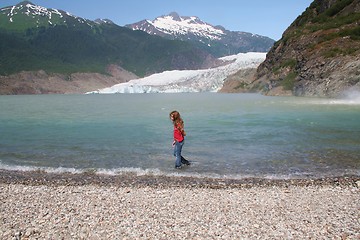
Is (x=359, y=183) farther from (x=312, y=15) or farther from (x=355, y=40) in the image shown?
(x=312, y=15)

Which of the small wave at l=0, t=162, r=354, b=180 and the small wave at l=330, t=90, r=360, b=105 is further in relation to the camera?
the small wave at l=330, t=90, r=360, b=105

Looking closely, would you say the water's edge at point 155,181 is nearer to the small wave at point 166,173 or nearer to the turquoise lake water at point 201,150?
the small wave at point 166,173

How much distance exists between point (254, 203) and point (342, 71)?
2423 inches

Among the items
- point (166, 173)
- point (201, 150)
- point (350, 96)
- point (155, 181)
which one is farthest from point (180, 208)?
point (350, 96)

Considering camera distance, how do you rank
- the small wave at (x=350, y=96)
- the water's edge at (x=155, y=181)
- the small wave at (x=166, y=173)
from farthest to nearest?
the small wave at (x=350, y=96)
the small wave at (x=166, y=173)
the water's edge at (x=155, y=181)

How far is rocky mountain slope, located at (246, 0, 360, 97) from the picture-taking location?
6412 cm

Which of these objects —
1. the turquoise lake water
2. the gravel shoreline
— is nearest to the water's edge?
the gravel shoreline

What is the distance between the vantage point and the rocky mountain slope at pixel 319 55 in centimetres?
6412

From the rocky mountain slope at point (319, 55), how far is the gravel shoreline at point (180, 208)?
183ft

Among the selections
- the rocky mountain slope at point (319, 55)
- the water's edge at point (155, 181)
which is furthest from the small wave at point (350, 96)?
the water's edge at point (155, 181)

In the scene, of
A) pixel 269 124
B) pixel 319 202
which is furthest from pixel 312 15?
pixel 319 202

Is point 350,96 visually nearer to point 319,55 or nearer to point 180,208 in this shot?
A: point 319,55

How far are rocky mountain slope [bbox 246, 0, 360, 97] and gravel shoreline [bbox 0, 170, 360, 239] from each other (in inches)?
2198

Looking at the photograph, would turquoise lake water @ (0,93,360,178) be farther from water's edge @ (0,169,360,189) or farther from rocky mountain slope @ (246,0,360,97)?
rocky mountain slope @ (246,0,360,97)
